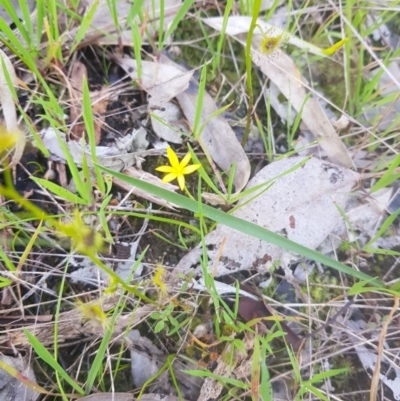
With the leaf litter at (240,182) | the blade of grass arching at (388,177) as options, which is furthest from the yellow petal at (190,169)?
the blade of grass arching at (388,177)

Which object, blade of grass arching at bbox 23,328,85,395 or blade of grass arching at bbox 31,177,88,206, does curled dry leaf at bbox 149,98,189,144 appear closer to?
blade of grass arching at bbox 31,177,88,206

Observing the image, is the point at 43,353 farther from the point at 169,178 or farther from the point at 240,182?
the point at 240,182

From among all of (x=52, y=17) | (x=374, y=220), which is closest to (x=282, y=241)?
(x=374, y=220)

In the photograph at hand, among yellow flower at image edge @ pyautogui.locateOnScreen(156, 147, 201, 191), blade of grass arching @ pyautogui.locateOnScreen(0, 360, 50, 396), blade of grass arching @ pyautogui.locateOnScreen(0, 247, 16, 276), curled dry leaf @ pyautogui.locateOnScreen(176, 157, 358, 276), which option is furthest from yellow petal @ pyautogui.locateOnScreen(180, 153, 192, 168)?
blade of grass arching @ pyautogui.locateOnScreen(0, 360, 50, 396)

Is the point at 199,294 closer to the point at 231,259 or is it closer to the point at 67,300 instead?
the point at 231,259

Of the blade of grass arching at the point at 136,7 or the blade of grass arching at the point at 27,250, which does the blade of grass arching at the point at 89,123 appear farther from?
the blade of grass arching at the point at 136,7

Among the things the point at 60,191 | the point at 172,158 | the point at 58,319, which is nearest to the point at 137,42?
the point at 172,158
